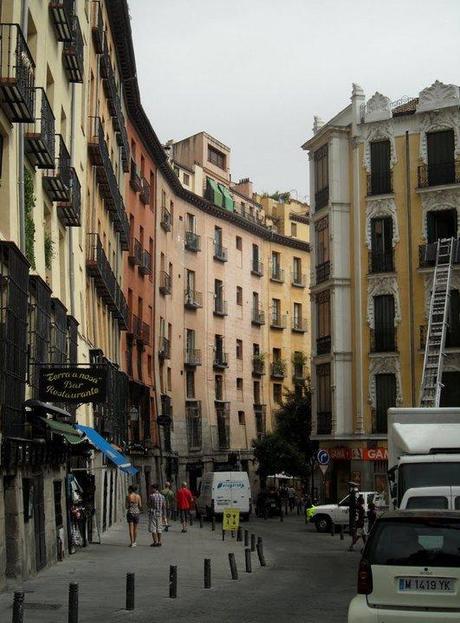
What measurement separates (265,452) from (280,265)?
19.3 m

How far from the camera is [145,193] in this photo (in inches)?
2108

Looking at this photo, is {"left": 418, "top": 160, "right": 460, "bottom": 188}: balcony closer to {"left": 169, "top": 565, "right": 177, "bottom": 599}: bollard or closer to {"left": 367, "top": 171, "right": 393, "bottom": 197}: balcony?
{"left": 367, "top": 171, "right": 393, "bottom": 197}: balcony

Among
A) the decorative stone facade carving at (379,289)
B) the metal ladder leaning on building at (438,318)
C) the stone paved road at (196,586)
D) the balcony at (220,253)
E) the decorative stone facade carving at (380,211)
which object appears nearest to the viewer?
the stone paved road at (196,586)

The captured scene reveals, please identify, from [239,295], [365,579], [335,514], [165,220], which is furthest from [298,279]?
[365,579]

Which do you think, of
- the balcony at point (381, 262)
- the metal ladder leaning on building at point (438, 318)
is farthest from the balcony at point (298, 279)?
the metal ladder leaning on building at point (438, 318)

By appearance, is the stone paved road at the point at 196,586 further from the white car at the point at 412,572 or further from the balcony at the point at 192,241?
the balcony at the point at 192,241

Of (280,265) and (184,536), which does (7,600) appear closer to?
(184,536)

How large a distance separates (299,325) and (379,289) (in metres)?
30.1

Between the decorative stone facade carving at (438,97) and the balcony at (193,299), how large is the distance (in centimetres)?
2164

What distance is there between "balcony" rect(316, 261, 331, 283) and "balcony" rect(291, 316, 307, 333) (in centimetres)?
2680

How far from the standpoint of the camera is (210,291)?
67750mm

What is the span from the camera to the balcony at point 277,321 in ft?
246

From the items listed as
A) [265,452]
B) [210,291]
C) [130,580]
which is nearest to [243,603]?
[130,580]

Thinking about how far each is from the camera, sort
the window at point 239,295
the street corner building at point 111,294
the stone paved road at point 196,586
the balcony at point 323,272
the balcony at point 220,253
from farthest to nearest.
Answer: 1. the window at point 239,295
2. the balcony at point 220,253
3. the balcony at point 323,272
4. the street corner building at point 111,294
5. the stone paved road at point 196,586
